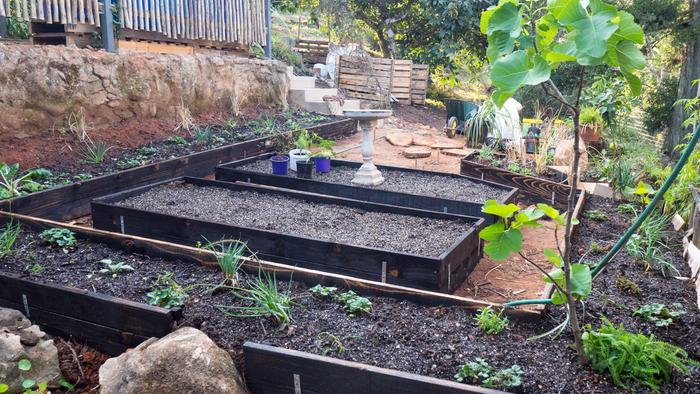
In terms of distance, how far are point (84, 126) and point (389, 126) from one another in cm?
683

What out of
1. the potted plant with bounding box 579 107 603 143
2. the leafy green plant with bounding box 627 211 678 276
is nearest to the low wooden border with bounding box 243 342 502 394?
the leafy green plant with bounding box 627 211 678 276

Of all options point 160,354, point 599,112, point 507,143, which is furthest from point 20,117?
point 599,112

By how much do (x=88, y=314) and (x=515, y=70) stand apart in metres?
2.44

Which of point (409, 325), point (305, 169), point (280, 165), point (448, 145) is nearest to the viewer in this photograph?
point (409, 325)

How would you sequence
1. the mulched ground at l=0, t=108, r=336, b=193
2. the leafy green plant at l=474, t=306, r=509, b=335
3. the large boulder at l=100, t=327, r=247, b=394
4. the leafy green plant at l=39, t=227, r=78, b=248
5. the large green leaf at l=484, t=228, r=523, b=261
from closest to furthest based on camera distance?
the large green leaf at l=484, t=228, r=523, b=261
the large boulder at l=100, t=327, r=247, b=394
the leafy green plant at l=474, t=306, r=509, b=335
the leafy green plant at l=39, t=227, r=78, b=248
the mulched ground at l=0, t=108, r=336, b=193

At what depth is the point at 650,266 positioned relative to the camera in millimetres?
3465

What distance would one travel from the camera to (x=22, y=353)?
2500 millimetres

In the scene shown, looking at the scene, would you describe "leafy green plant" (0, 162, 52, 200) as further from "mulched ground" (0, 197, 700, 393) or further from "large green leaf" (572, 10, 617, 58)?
"large green leaf" (572, 10, 617, 58)

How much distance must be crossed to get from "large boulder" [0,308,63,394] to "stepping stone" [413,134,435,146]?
762 centimetres

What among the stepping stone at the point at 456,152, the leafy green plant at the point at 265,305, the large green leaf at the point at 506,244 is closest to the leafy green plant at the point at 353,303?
the leafy green plant at the point at 265,305

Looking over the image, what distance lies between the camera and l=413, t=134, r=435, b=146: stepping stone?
966 centimetres

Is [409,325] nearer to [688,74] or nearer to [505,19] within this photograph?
[505,19]

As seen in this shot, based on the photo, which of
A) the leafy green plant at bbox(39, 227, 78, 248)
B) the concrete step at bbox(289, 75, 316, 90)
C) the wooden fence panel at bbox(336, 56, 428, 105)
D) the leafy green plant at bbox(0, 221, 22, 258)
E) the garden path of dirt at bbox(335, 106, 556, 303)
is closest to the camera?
the leafy green plant at bbox(0, 221, 22, 258)

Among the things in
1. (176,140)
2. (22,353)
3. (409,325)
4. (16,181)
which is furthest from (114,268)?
(176,140)
